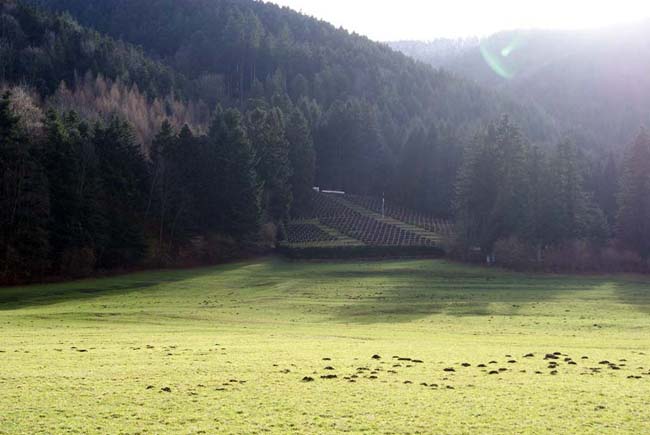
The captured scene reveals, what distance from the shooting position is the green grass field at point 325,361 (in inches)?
562

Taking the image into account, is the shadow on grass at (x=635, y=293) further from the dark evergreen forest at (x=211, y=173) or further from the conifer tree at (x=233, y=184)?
the conifer tree at (x=233, y=184)

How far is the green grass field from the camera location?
46.8 ft

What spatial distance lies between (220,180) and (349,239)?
19434 millimetres

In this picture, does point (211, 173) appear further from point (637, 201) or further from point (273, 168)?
point (637, 201)

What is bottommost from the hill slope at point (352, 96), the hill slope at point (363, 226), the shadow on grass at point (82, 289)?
the shadow on grass at point (82, 289)

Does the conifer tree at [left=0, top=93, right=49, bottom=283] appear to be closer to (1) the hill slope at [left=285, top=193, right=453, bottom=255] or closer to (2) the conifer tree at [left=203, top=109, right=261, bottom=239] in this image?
(2) the conifer tree at [left=203, top=109, right=261, bottom=239]

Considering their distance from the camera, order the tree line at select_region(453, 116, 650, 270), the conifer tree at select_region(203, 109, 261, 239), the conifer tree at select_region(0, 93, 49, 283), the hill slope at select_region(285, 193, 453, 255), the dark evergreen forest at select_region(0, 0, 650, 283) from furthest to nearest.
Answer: the hill slope at select_region(285, 193, 453, 255)
the conifer tree at select_region(203, 109, 261, 239)
the tree line at select_region(453, 116, 650, 270)
the dark evergreen forest at select_region(0, 0, 650, 283)
the conifer tree at select_region(0, 93, 49, 283)

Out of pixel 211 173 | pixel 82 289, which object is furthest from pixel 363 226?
pixel 82 289

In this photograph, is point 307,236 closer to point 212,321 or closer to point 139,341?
point 212,321

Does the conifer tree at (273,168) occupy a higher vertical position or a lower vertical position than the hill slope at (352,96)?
lower

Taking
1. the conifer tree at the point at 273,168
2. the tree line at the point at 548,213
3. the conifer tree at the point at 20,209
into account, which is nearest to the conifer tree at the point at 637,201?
the tree line at the point at 548,213

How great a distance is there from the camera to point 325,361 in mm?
22250

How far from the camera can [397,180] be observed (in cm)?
12231

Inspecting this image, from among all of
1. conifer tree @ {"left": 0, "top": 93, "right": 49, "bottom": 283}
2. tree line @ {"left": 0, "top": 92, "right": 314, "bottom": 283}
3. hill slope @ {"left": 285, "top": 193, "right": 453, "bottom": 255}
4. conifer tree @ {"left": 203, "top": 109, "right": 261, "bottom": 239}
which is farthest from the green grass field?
hill slope @ {"left": 285, "top": 193, "right": 453, "bottom": 255}
